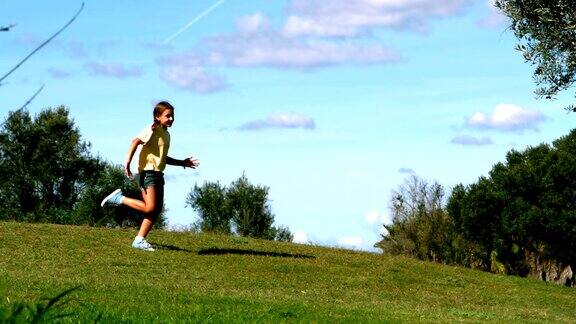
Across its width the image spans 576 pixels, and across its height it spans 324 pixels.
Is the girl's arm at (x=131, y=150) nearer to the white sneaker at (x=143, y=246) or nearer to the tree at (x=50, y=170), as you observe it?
the white sneaker at (x=143, y=246)

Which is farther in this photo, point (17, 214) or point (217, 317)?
point (17, 214)

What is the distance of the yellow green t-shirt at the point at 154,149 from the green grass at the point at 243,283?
2.36 meters

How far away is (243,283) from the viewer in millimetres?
21812

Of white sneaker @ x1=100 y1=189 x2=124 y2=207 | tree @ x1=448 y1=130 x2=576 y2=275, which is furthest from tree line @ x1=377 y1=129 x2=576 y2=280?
white sneaker @ x1=100 y1=189 x2=124 y2=207

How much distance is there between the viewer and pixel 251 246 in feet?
94.4

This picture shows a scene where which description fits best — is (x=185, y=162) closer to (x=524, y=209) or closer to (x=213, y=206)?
(x=524, y=209)

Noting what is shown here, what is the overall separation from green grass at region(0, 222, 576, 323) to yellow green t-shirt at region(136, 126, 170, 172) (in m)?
2.36

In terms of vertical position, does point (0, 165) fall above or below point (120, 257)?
above

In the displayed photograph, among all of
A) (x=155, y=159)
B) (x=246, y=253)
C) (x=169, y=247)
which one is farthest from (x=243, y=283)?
(x=169, y=247)

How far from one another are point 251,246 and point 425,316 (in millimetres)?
11133

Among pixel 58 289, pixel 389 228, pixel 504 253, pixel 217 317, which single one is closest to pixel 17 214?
pixel 389 228

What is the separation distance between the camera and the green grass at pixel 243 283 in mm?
16234

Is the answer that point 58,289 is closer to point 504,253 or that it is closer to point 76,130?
point 504,253

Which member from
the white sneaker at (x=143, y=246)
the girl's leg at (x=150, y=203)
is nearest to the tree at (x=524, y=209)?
the white sneaker at (x=143, y=246)
